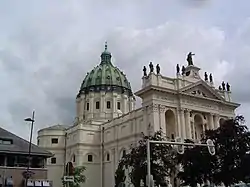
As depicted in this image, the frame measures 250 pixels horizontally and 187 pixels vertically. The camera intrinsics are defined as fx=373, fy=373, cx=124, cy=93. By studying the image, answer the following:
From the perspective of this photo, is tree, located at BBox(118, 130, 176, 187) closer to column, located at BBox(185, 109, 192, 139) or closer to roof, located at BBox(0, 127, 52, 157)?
roof, located at BBox(0, 127, 52, 157)

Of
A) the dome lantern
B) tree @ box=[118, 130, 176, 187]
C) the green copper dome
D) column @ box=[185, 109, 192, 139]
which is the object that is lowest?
tree @ box=[118, 130, 176, 187]

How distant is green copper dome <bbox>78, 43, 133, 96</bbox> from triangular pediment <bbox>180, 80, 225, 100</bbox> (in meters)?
32.2

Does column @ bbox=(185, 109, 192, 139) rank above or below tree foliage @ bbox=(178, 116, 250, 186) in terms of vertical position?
above

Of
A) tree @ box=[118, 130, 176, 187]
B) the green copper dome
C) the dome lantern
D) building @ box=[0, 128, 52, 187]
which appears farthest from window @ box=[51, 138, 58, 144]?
building @ box=[0, 128, 52, 187]

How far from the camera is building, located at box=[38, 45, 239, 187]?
69.2 meters

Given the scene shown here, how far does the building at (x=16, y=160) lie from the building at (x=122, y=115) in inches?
978

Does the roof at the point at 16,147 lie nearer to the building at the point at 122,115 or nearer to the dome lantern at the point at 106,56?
the building at the point at 122,115

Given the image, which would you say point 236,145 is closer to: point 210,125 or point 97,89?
point 210,125

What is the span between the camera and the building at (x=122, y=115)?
227ft

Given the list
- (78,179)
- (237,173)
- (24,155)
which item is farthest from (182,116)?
(24,155)

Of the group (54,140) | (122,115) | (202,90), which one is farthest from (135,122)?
(54,140)

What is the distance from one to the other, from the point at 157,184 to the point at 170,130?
2516cm

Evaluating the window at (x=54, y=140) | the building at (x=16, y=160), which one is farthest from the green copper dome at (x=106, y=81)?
the building at (x=16, y=160)

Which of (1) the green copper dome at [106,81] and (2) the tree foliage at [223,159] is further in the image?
(1) the green copper dome at [106,81]
